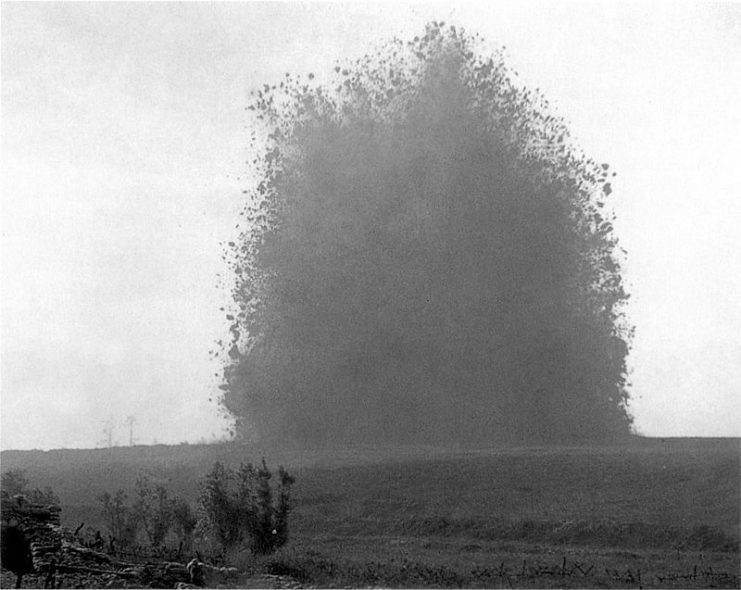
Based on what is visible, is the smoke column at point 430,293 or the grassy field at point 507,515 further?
the smoke column at point 430,293

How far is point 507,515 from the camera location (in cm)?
4022

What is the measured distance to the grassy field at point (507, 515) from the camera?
28.8 m

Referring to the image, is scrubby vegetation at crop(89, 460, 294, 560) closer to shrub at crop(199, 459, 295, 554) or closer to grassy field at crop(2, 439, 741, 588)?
shrub at crop(199, 459, 295, 554)

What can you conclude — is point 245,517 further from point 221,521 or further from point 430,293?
point 430,293

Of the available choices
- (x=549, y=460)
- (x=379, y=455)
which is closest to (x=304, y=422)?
(x=379, y=455)

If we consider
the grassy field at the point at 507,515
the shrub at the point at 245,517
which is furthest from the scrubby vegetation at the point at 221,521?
the grassy field at the point at 507,515

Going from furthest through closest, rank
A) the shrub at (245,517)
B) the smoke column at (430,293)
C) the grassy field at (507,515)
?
1. the smoke column at (430,293)
2. the shrub at (245,517)
3. the grassy field at (507,515)

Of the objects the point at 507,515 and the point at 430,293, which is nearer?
the point at 507,515

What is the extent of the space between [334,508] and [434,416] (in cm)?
3287

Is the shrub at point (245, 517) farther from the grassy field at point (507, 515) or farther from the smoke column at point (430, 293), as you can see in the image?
the smoke column at point (430, 293)

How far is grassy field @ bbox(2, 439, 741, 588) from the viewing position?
28750 millimetres

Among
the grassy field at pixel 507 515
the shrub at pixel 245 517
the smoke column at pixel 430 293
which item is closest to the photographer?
the grassy field at pixel 507 515

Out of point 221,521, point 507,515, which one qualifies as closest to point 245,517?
point 221,521

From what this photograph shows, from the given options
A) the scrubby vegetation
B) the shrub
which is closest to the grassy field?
the shrub
